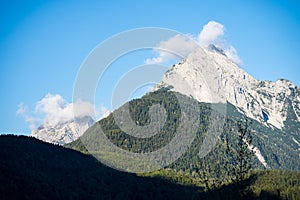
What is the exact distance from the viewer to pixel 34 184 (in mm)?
199500

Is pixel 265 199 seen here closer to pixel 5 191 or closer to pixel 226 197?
pixel 5 191

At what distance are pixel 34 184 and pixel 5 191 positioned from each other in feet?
79.1

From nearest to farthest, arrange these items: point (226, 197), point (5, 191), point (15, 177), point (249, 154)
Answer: point (249, 154), point (226, 197), point (5, 191), point (15, 177)

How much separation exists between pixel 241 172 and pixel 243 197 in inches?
67.9

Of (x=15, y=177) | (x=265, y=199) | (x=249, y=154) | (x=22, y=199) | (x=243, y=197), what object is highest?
(x=15, y=177)

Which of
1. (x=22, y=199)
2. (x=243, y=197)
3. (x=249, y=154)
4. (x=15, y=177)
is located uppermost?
(x=15, y=177)

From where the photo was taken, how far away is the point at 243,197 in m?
29.5

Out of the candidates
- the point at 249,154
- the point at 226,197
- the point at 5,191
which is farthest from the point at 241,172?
the point at 5,191

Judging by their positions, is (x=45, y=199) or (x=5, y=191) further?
(x=45, y=199)

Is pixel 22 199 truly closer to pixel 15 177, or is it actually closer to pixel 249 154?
pixel 15 177

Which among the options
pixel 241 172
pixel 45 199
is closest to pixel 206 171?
pixel 241 172

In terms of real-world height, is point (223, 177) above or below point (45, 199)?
below

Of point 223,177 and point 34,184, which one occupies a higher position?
point 34,184

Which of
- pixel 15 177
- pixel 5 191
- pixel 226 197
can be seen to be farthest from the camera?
pixel 15 177
